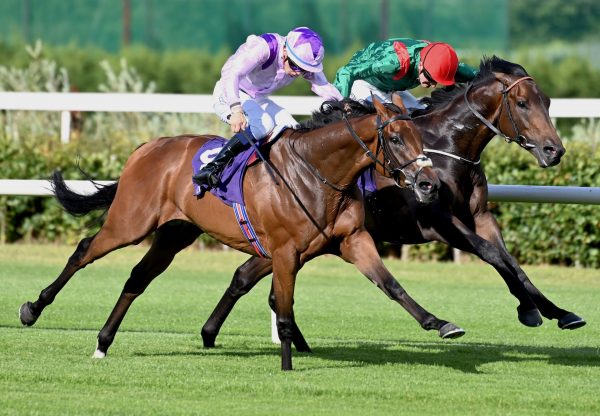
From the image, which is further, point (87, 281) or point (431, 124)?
point (87, 281)

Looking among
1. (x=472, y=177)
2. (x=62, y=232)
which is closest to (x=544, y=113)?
(x=472, y=177)

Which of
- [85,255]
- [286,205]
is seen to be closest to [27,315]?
[85,255]

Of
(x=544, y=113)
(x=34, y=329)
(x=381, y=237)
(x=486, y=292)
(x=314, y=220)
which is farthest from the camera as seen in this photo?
(x=486, y=292)

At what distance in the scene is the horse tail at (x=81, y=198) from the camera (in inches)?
314

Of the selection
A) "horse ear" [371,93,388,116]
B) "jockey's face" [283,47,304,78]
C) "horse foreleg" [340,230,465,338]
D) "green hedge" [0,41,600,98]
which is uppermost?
"jockey's face" [283,47,304,78]

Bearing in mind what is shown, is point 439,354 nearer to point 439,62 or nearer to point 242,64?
point 439,62

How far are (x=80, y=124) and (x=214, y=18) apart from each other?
38.0 ft

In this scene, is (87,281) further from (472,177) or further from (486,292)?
(472,177)

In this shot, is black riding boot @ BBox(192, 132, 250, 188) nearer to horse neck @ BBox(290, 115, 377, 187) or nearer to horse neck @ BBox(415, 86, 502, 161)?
horse neck @ BBox(290, 115, 377, 187)

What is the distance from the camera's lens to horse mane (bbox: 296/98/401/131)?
22.8ft

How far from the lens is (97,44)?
989 inches

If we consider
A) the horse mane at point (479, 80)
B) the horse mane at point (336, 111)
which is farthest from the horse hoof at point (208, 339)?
the horse mane at point (479, 80)

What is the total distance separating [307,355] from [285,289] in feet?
3.15

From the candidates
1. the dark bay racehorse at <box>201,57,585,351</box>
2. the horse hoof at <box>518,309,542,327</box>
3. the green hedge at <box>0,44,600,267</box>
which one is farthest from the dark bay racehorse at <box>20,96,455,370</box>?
the green hedge at <box>0,44,600,267</box>
